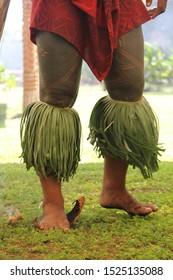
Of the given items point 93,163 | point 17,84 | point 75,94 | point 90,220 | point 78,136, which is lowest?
point 17,84

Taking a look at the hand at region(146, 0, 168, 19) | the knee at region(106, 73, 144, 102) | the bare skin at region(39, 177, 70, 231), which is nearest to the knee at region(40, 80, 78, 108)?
the knee at region(106, 73, 144, 102)

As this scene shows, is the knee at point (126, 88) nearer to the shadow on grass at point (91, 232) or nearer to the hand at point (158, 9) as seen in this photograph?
the hand at point (158, 9)

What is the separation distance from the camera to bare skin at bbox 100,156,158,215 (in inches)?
81.4

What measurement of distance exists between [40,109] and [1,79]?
6.83m

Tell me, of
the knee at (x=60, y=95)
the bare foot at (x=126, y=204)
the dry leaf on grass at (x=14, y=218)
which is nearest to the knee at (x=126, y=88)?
the knee at (x=60, y=95)

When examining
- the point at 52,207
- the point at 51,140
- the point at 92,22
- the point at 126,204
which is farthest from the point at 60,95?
the point at 126,204

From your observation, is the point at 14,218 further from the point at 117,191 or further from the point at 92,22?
the point at 92,22

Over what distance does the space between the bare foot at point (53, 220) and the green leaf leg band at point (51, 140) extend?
0.11m

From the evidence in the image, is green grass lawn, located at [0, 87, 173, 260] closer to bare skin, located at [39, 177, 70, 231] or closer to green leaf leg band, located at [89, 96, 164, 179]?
bare skin, located at [39, 177, 70, 231]

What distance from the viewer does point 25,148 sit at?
1.92 meters

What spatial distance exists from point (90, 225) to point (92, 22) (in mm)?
679
